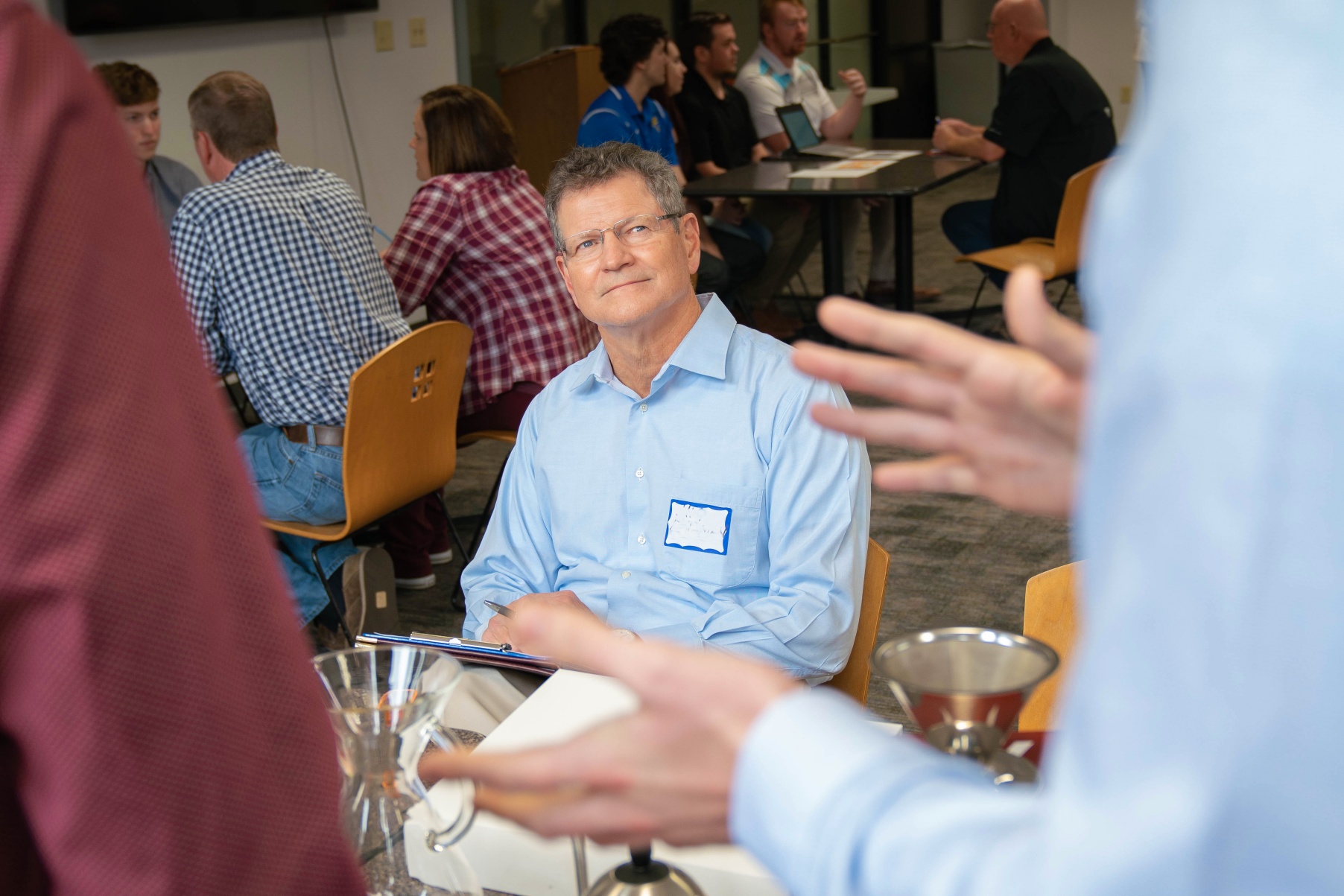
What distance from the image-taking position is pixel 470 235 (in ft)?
12.1

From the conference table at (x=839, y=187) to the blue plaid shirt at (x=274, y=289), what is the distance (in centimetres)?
228

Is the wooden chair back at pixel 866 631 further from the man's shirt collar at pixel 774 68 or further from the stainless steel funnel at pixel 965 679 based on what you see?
the man's shirt collar at pixel 774 68

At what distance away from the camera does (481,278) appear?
3732 mm

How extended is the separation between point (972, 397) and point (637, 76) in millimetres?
5398

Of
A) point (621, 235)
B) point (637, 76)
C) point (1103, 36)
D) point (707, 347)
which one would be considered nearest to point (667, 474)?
point (707, 347)

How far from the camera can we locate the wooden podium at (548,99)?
6.88 m

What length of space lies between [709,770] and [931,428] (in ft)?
0.62

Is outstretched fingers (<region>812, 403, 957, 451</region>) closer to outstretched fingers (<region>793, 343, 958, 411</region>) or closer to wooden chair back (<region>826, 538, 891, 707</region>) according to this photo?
outstretched fingers (<region>793, 343, 958, 411</region>)

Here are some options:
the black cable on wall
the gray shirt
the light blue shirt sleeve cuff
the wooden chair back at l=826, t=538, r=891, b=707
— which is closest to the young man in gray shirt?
the gray shirt

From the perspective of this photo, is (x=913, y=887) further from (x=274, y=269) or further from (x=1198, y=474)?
(x=274, y=269)

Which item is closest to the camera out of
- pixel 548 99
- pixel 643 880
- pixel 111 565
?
pixel 111 565

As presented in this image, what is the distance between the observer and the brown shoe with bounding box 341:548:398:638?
309cm

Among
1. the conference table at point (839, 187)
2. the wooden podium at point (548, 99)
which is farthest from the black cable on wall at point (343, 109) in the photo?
the conference table at point (839, 187)

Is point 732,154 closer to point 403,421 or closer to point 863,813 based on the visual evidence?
point 403,421
